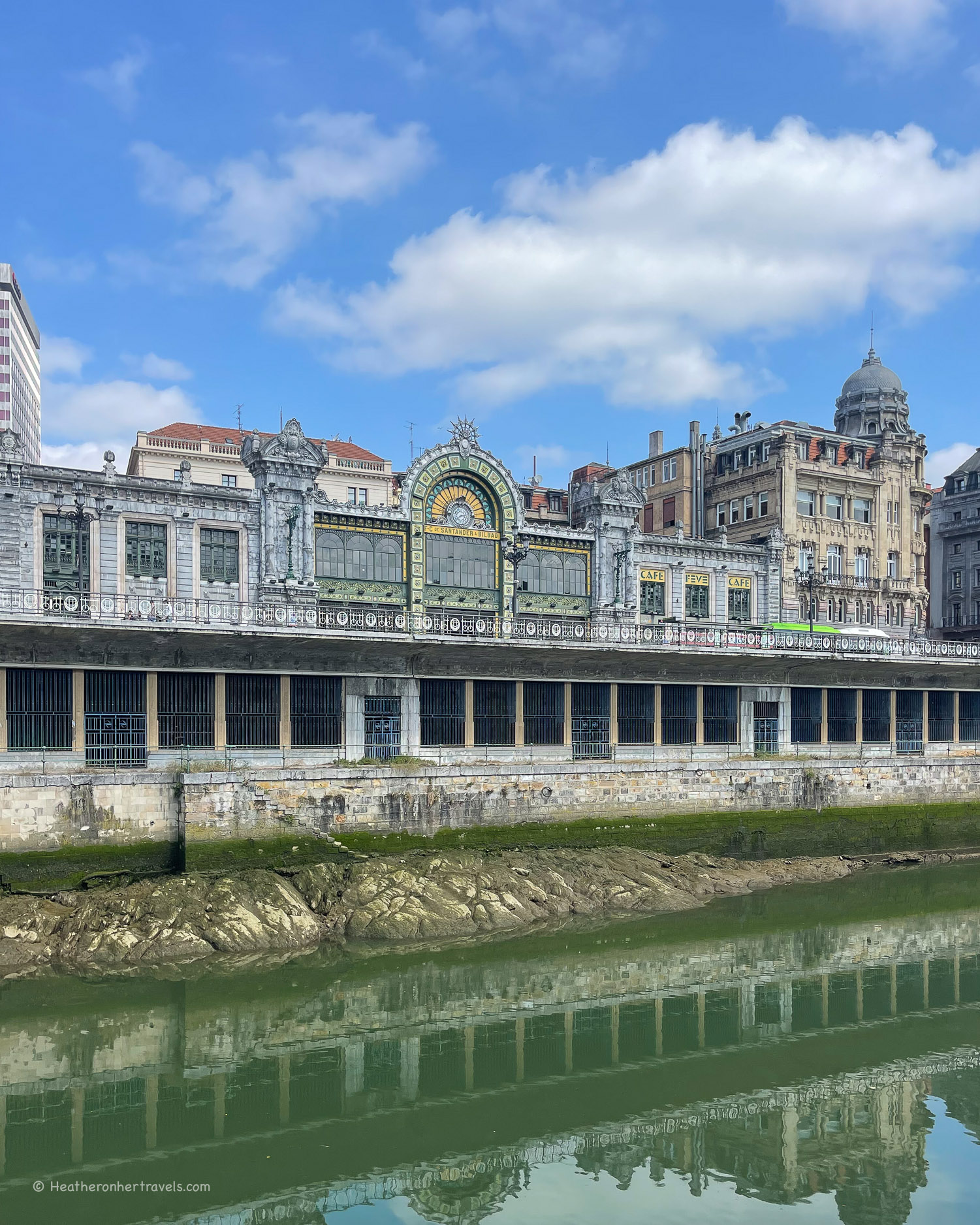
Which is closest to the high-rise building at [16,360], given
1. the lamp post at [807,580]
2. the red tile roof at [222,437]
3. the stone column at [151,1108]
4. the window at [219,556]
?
the red tile roof at [222,437]

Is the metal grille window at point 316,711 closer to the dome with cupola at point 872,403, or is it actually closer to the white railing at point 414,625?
the white railing at point 414,625

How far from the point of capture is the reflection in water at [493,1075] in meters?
18.9

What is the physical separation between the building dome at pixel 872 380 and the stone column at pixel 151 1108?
6805 centimetres

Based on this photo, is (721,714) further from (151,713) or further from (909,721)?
(151,713)

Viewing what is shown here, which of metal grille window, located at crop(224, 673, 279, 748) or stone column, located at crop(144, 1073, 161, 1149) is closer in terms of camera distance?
stone column, located at crop(144, 1073, 161, 1149)

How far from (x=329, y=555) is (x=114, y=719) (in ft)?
49.9

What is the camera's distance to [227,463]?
67.8 meters

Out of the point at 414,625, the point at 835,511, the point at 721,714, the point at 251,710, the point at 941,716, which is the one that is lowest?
the point at 941,716

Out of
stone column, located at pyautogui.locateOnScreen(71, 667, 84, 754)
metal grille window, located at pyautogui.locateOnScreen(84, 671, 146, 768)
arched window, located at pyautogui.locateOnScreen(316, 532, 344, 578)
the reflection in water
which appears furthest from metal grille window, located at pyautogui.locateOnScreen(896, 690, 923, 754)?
stone column, located at pyautogui.locateOnScreen(71, 667, 84, 754)

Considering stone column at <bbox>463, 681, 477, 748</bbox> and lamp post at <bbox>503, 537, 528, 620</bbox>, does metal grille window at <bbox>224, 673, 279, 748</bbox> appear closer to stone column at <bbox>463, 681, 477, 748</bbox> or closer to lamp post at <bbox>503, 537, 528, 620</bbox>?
stone column at <bbox>463, 681, 477, 748</bbox>

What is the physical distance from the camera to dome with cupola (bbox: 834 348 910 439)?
75188mm

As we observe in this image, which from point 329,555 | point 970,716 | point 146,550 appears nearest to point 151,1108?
point 146,550

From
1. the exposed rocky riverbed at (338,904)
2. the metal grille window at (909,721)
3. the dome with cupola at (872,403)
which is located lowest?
the exposed rocky riverbed at (338,904)

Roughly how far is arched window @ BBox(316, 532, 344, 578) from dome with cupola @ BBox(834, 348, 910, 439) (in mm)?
41573
